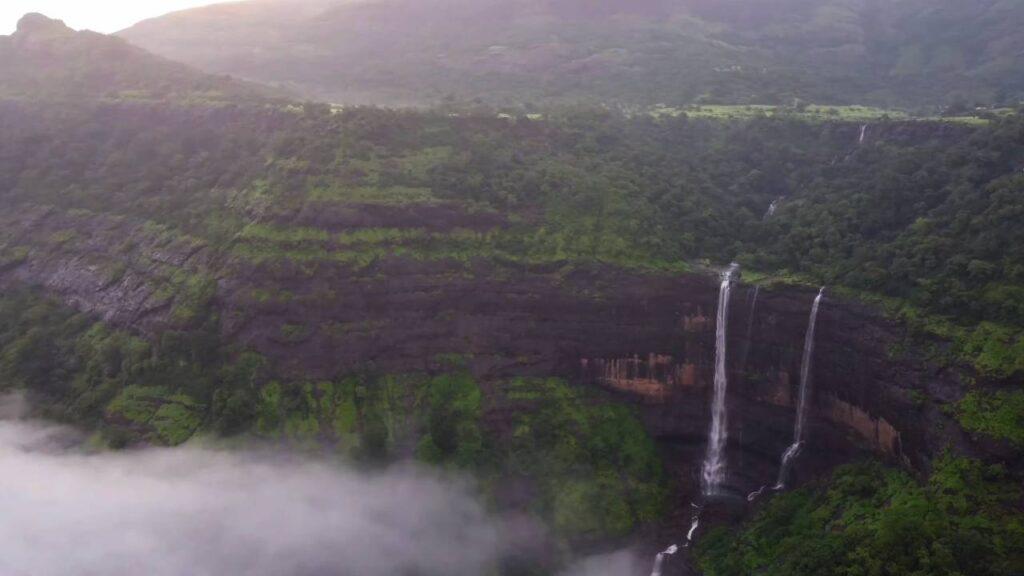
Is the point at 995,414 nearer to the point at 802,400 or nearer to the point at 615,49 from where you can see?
the point at 802,400

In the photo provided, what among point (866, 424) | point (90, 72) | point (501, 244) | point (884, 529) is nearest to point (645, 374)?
point (501, 244)

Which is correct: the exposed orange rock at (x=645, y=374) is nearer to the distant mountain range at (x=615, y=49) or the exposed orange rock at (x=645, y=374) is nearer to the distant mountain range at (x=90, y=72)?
the distant mountain range at (x=90, y=72)

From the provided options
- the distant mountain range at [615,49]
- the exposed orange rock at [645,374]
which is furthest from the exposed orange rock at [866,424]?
the distant mountain range at [615,49]

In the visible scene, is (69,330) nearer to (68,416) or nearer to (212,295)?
(68,416)

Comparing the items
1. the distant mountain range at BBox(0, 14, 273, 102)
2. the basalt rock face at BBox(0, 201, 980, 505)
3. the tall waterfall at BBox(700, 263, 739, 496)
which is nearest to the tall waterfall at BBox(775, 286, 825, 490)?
the basalt rock face at BBox(0, 201, 980, 505)

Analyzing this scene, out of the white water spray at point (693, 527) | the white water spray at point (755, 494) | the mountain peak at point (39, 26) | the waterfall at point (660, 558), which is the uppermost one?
the mountain peak at point (39, 26)

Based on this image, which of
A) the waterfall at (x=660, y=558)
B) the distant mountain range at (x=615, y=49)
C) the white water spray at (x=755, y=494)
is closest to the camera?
the waterfall at (x=660, y=558)
